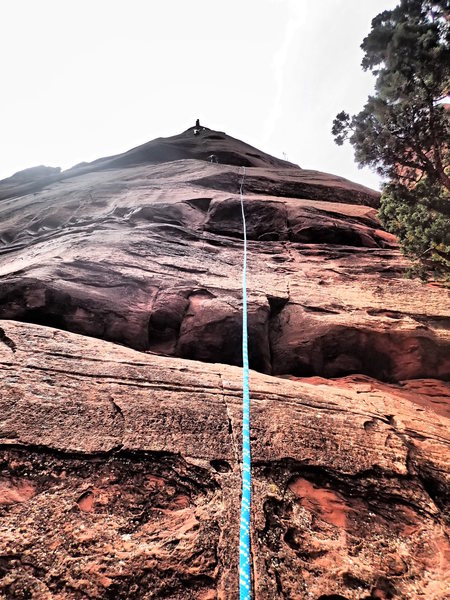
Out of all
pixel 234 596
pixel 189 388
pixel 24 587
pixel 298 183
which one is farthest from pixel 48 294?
pixel 298 183

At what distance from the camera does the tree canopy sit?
959 centimetres

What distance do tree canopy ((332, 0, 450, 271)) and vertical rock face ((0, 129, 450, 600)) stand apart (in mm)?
1743

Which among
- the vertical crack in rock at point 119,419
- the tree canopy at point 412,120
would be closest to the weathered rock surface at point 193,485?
the vertical crack in rock at point 119,419

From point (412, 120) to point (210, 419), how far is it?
36.9ft

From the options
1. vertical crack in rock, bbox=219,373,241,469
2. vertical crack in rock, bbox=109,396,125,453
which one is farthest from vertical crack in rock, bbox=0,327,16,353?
vertical crack in rock, bbox=219,373,241,469

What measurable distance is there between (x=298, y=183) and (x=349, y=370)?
12.5 metres

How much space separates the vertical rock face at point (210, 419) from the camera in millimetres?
2996

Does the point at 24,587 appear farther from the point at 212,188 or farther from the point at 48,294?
the point at 212,188

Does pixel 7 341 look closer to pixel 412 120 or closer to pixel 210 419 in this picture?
pixel 210 419

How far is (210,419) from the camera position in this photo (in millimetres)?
4695

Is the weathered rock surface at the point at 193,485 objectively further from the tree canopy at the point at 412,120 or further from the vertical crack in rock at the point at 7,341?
the tree canopy at the point at 412,120

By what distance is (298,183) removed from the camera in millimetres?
17828

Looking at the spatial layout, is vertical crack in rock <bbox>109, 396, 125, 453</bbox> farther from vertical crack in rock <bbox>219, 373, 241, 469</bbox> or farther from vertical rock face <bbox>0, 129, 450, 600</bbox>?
vertical crack in rock <bbox>219, 373, 241, 469</bbox>

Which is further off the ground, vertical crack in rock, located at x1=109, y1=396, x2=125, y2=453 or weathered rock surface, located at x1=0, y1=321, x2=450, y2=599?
vertical crack in rock, located at x1=109, y1=396, x2=125, y2=453
